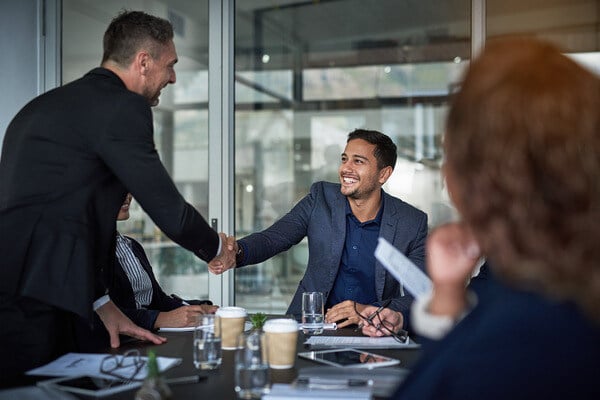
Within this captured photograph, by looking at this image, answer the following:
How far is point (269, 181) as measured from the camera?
22.6 ft

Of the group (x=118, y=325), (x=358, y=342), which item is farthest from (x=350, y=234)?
(x=118, y=325)

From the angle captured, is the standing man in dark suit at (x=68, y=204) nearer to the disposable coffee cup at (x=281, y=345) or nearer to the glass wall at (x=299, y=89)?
the disposable coffee cup at (x=281, y=345)

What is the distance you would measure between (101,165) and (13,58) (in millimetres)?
3308

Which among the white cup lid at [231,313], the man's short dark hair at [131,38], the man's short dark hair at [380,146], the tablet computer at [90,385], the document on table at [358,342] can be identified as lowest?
the document on table at [358,342]

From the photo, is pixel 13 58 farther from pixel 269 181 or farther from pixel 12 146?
pixel 12 146

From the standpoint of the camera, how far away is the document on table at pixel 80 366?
1931mm

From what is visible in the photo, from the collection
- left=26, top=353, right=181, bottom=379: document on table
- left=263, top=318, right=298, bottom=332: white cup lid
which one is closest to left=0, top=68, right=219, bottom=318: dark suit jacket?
left=26, top=353, right=181, bottom=379: document on table

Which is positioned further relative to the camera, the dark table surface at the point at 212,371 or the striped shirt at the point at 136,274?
the striped shirt at the point at 136,274

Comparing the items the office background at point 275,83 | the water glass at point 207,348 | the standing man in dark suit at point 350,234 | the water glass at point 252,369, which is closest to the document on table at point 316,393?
the water glass at point 252,369

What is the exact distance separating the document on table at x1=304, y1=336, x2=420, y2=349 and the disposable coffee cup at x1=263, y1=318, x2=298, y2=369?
12.7 inches

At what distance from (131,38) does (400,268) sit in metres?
1.48

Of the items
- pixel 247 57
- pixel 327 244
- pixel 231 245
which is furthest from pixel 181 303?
pixel 247 57

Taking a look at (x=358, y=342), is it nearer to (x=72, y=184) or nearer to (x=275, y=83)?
(x=72, y=184)

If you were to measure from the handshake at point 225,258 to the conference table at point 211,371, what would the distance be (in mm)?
546
